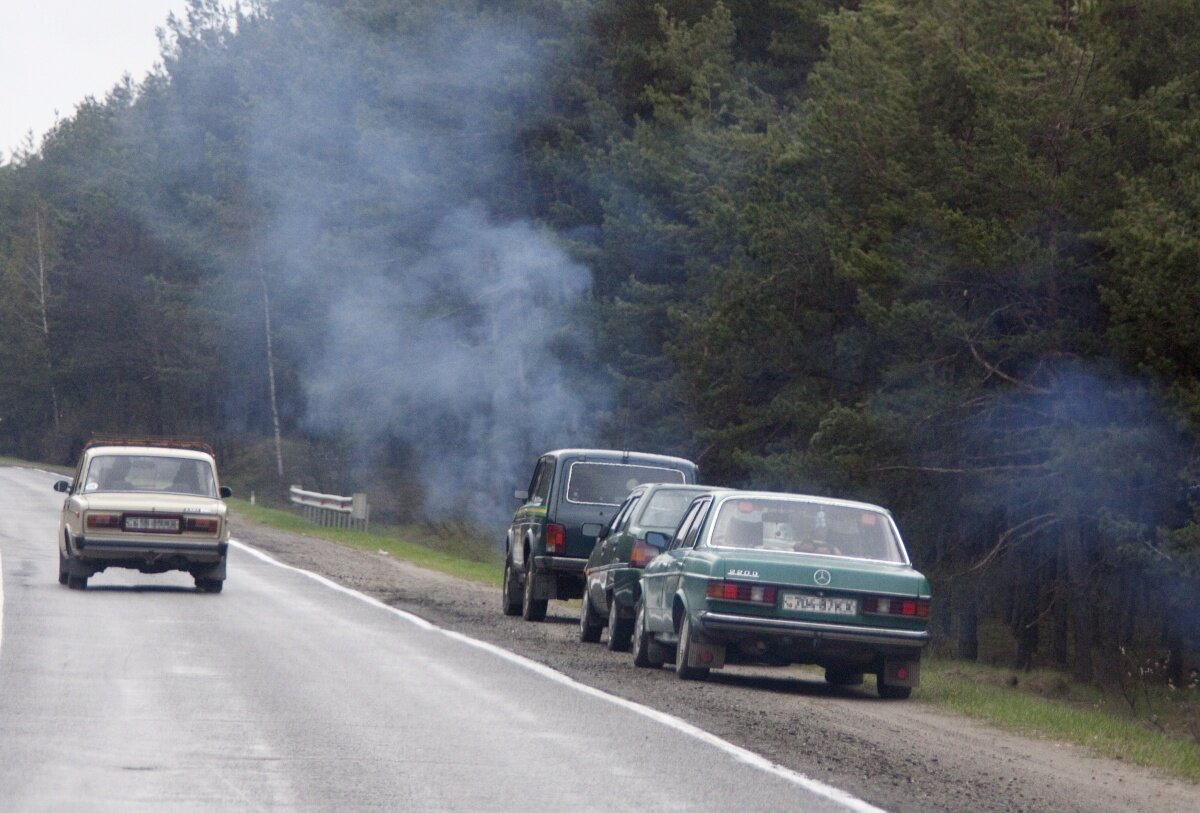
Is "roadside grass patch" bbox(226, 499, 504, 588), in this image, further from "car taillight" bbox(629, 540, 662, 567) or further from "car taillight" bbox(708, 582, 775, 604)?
"car taillight" bbox(708, 582, 775, 604)

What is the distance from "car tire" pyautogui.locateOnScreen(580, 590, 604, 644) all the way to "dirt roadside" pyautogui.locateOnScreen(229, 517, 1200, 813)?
124 millimetres

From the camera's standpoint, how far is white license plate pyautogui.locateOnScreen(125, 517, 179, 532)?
68.0 ft

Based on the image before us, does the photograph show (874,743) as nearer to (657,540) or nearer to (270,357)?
(657,540)

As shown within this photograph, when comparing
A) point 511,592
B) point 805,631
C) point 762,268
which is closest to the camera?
point 805,631

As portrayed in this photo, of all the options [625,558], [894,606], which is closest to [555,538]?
[625,558]

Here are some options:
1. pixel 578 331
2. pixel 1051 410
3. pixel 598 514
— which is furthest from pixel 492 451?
pixel 598 514

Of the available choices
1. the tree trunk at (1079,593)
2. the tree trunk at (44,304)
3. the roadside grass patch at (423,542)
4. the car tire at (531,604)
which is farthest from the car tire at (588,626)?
the tree trunk at (44,304)

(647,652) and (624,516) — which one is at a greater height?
(624,516)

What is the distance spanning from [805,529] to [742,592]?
1.01 metres

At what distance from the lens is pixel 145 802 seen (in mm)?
7613

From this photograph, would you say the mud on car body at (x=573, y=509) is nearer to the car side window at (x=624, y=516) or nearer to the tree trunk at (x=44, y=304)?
the car side window at (x=624, y=516)

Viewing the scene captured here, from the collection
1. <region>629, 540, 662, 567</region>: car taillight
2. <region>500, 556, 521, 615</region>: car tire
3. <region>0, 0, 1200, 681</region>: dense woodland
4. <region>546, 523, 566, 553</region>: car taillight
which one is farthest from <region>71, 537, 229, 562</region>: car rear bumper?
<region>0, 0, 1200, 681</region>: dense woodland

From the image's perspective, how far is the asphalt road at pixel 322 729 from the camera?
8.05 m

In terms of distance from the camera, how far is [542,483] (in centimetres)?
2103
